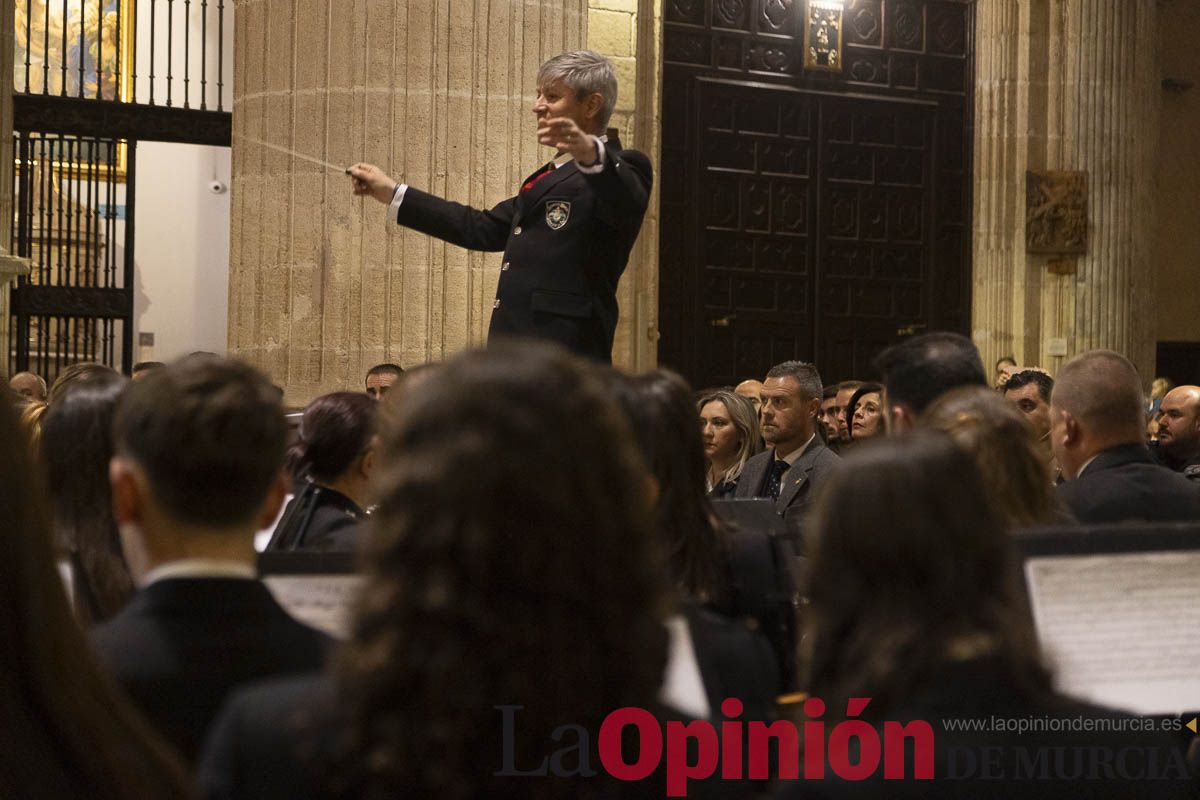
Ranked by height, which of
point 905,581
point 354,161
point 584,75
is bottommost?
point 905,581

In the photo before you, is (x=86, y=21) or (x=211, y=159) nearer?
(x=86, y=21)

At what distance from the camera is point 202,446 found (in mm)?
1964

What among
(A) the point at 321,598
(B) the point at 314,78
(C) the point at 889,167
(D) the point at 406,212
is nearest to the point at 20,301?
(B) the point at 314,78

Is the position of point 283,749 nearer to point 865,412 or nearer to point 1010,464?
point 1010,464

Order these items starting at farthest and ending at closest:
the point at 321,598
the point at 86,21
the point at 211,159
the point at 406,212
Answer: the point at 211,159
the point at 86,21
the point at 406,212
the point at 321,598

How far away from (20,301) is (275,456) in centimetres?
1128

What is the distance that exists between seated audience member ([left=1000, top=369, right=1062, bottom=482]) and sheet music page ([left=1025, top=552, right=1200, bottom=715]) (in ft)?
13.9

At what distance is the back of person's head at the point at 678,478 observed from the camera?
308cm

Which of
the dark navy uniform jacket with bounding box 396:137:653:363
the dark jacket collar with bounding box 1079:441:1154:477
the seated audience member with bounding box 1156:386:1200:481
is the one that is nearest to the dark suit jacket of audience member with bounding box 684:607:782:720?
the dark jacket collar with bounding box 1079:441:1154:477

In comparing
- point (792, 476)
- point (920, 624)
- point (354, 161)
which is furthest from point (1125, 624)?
point (354, 161)

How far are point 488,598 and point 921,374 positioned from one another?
2.79m

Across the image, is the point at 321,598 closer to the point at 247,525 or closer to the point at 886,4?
the point at 247,525

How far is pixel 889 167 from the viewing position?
12297 millimetres

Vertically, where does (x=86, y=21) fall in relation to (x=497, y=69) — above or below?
above
